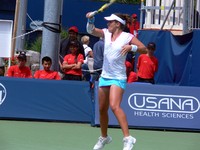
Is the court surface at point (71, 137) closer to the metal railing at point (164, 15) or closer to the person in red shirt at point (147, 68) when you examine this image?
the person in red shirt at point (147, 68)

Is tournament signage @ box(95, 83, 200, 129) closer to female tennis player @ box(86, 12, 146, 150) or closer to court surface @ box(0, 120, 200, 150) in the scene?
court surface @ box(0, 120, 200, 150)

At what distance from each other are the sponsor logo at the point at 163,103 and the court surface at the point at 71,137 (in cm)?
47

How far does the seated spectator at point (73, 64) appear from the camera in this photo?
14859 mm

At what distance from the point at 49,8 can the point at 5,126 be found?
316 centimetres

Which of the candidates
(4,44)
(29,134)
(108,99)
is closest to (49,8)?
(4,44)

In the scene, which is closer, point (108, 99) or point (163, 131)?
point (108, 99)

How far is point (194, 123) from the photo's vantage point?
13578 mm

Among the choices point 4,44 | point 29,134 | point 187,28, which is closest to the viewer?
point 29,134

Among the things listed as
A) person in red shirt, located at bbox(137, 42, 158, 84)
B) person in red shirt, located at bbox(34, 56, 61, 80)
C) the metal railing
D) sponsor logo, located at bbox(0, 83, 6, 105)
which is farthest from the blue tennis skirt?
the metal railing

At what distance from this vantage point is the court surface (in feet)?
34.3

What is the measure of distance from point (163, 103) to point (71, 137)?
2656 millimetres

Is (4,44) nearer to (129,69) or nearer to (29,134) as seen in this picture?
(129,69)

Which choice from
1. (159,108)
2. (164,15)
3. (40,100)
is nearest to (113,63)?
(159,108)

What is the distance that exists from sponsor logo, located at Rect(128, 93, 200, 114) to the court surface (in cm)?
47
